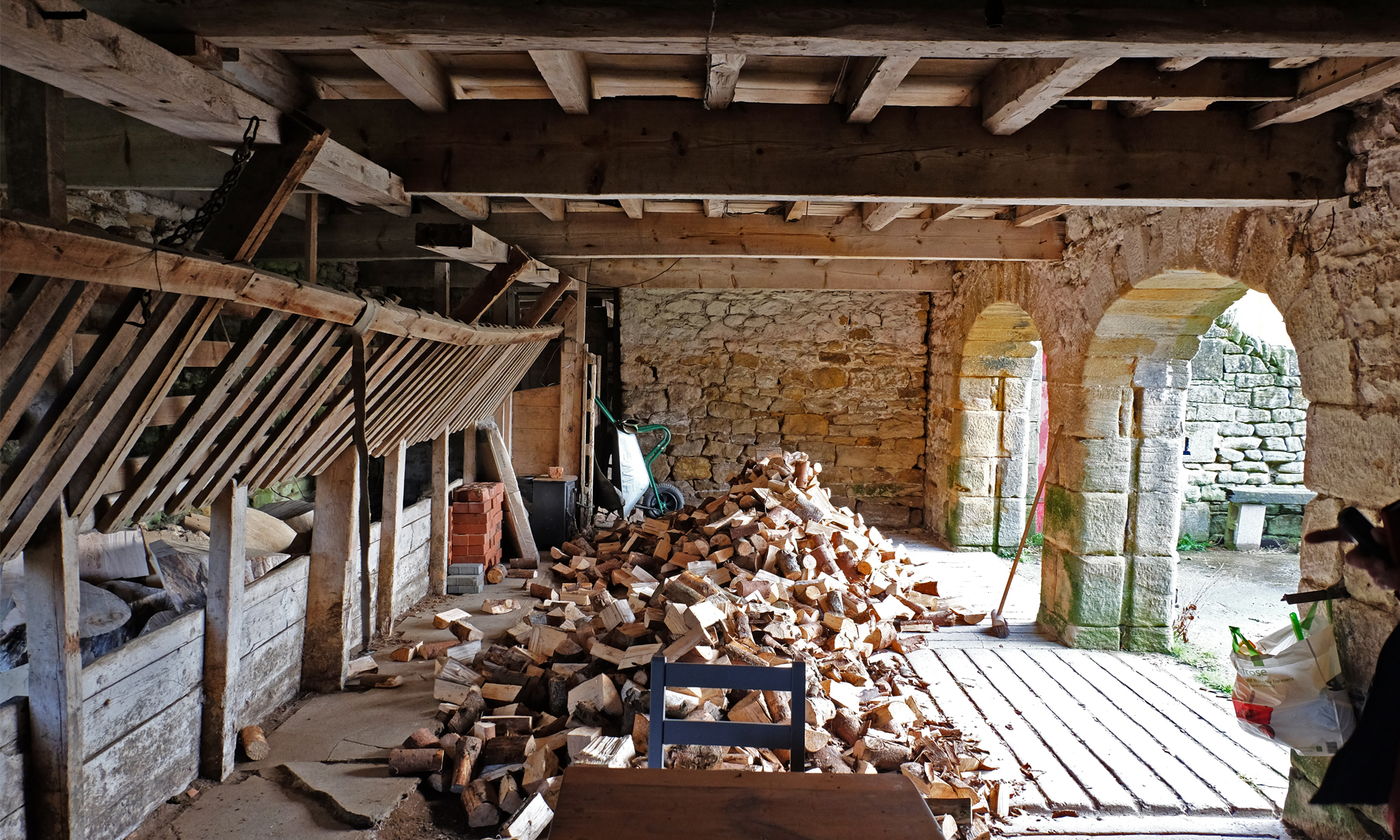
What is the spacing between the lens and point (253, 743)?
9.73 ft

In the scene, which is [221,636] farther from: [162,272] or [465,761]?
[162,272]

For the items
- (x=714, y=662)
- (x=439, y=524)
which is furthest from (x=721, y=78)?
(x=439, y=524)

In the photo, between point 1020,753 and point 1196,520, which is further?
point 1196,520

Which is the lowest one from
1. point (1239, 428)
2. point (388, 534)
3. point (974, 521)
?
point (974, 521)

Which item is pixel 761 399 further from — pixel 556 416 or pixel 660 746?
pixel 660 746

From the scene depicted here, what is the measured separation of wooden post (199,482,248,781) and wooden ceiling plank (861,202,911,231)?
300 centimetres

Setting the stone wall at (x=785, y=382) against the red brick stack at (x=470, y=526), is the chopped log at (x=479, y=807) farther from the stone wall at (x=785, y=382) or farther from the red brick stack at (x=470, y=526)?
the stone wall at (x=785, y=382)

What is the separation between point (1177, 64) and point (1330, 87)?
462 mm

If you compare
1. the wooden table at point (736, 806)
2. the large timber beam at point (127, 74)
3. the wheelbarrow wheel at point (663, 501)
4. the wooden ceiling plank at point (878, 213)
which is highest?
the wooden ceiling plank at point (878, 213)

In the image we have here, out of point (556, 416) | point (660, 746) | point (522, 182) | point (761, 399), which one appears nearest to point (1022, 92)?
point (522, 182)

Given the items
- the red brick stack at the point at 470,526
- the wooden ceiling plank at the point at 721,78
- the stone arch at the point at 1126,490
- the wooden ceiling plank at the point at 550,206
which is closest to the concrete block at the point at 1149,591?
the stone arch at the point at 1126,490

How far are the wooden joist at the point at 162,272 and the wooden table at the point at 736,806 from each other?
1317 mm

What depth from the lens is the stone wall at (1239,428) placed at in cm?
729

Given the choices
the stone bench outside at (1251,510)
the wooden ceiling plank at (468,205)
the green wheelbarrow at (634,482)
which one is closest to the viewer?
the wooden ceiling plank at (468,205)
